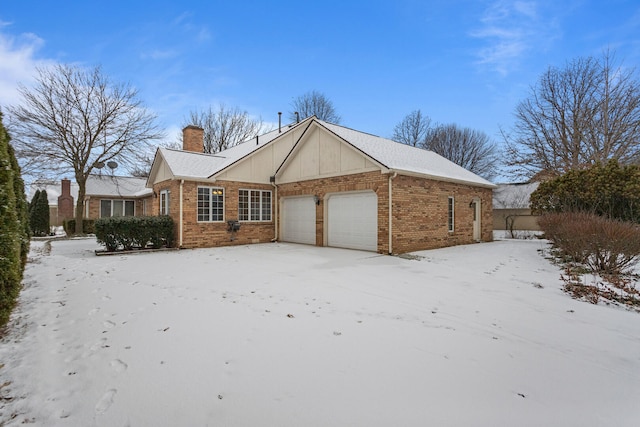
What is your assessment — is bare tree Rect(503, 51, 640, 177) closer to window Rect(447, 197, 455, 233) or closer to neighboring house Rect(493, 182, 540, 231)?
neighboring house Rect(493, 182, 540, 231)

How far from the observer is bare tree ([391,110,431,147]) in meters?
32.6

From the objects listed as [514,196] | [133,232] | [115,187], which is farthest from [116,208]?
[514,196]

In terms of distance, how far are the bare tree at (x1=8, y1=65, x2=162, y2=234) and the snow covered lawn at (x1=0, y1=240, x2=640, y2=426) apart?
15.8 meters

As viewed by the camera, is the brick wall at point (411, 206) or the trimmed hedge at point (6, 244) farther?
the brick wall at point (411, 206)

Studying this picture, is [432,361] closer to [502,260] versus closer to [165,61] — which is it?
[502,260]

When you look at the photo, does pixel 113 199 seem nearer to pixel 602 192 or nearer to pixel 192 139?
pixel 192 139

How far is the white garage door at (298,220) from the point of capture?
44.1ft

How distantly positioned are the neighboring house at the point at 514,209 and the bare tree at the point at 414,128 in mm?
9209

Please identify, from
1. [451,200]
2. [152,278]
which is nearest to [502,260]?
[451,200]

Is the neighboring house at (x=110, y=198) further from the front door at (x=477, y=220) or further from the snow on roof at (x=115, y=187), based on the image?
the front door at (x=477, y=220)

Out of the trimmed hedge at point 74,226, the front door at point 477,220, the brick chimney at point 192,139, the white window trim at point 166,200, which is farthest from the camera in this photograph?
the trimmed hedge at point 74,226

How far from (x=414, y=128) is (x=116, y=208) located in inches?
1120

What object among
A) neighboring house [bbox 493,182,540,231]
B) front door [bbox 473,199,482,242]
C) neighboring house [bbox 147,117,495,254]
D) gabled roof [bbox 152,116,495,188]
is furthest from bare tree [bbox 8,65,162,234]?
neighboring house [bbox 493,182,540,231]

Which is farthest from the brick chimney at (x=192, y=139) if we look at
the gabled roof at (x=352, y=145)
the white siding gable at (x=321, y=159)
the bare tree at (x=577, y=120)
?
the bare tree at (x=577, y=120)
